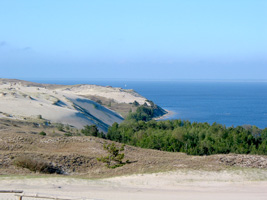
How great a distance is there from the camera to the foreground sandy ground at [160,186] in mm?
11586

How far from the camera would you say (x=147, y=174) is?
14.0 metres

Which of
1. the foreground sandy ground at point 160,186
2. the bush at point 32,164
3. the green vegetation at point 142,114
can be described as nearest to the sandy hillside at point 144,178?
the foreground sandy ground at point 160,186

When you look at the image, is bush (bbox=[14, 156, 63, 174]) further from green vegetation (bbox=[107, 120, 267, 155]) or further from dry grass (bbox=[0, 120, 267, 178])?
A: green vegetation (bbox=[107, 120, 267, 155])

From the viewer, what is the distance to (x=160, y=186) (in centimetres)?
1291

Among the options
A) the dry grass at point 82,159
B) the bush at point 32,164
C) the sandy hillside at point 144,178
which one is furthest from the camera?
the bush at point 32,164

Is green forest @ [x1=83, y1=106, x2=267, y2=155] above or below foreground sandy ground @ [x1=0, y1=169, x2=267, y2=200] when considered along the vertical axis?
above

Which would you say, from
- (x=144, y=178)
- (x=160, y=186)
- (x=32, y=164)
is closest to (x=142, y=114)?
(x=32, y=164)

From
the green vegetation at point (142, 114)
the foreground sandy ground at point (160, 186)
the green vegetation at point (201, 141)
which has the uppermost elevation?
the green vegetation at point (142, 114)

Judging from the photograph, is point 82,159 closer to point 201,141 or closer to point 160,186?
point 160,186

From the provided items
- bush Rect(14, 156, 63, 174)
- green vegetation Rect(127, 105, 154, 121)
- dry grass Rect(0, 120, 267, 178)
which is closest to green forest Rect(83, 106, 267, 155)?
dry grass Rect(0, 120, 267, 178)

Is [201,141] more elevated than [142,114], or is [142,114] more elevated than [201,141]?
[142,114]

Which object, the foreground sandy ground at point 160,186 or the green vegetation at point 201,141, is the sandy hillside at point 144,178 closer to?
the foreground sandy ground at point 160,186

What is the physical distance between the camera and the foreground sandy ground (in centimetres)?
1159

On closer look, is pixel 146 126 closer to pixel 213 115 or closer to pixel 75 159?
pixel 75 159
